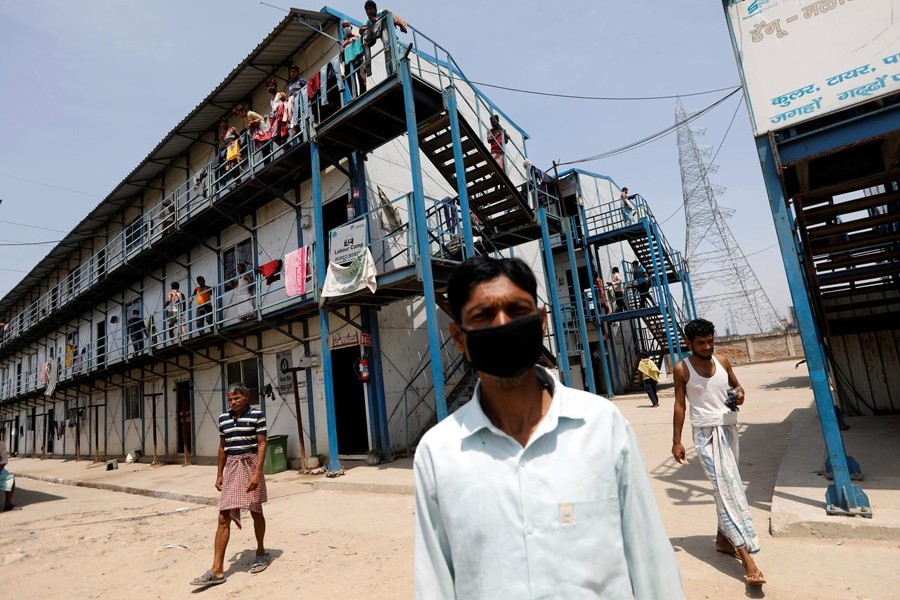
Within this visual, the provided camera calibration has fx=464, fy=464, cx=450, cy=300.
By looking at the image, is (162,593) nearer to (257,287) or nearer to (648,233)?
(257,287)

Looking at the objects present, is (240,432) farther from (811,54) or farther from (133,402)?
(133,402)

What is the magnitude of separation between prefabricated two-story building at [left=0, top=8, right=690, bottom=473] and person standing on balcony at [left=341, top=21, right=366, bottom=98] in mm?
51

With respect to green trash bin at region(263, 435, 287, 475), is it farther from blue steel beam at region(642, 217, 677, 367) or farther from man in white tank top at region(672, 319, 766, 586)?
blue steel beam at region(642, 217, 677, 367)

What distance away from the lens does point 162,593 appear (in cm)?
441

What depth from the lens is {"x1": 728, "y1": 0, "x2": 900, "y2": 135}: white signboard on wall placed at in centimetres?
415

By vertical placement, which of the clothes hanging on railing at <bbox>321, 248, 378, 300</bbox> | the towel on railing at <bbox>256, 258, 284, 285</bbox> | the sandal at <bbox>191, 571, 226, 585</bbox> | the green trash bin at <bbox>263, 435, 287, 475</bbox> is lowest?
the sandal at <bbox>191, 571, 226, 585</bbox>

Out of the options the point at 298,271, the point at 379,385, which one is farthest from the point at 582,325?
the point at 298,271

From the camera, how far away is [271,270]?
38.6 feet

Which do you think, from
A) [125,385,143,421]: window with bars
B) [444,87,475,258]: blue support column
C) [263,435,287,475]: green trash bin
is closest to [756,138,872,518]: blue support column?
[444,87,475,258]: blue support column

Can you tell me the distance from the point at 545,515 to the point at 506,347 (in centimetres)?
49

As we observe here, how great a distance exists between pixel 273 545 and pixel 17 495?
11018 millimetres

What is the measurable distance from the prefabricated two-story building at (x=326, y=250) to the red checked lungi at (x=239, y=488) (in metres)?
3.60

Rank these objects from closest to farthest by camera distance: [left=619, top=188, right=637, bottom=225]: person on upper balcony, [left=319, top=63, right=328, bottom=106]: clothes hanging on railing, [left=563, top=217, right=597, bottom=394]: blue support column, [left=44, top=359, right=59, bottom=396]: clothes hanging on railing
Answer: [left=319, top=63, right=328, bottom=106]: clothes hanging on railing → [left=563, top=217, right=597, bottom=394]: blue support column → [left=619, top=188, right=637, bottom=225]: person on upper balcony → [left=44, top=359, right=59, bottom=396]: clothes hanging on railing

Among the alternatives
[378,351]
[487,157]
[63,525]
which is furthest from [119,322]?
[487,157]
